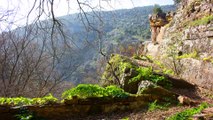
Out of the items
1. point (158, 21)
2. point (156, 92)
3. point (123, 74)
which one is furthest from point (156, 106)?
point (158, 21)

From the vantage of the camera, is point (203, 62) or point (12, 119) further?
point (203, 62)

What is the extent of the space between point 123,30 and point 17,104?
49.7m

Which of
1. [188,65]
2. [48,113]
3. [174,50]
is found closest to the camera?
[48,113]

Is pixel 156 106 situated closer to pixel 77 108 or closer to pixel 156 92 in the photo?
pixel 156 92

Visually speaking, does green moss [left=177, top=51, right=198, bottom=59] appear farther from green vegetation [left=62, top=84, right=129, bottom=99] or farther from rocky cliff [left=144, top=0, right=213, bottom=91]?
green vegetation [left=62, top=84, right=129, bottom=99]

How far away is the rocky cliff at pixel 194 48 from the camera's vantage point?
34.2 ft

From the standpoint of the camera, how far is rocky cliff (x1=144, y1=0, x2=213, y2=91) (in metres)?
10.4

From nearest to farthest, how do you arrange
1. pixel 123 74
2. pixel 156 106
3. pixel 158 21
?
pixel 156 106 → pixel 123 74 → pixel 158 21

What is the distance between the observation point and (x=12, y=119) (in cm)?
605

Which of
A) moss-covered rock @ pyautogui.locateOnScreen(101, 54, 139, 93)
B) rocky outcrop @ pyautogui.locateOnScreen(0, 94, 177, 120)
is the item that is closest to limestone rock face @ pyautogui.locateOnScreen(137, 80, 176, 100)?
rocky outcrop @ pyautogui.locateOnScreen(0, 94, 177, 120)

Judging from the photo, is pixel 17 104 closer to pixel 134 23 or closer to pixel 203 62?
pixel 203 62

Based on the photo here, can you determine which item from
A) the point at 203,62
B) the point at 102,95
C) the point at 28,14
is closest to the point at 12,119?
the point at 102,95

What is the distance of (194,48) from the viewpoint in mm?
12516

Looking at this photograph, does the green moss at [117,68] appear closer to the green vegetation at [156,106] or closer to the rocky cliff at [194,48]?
the green vegetation at [156,106]
